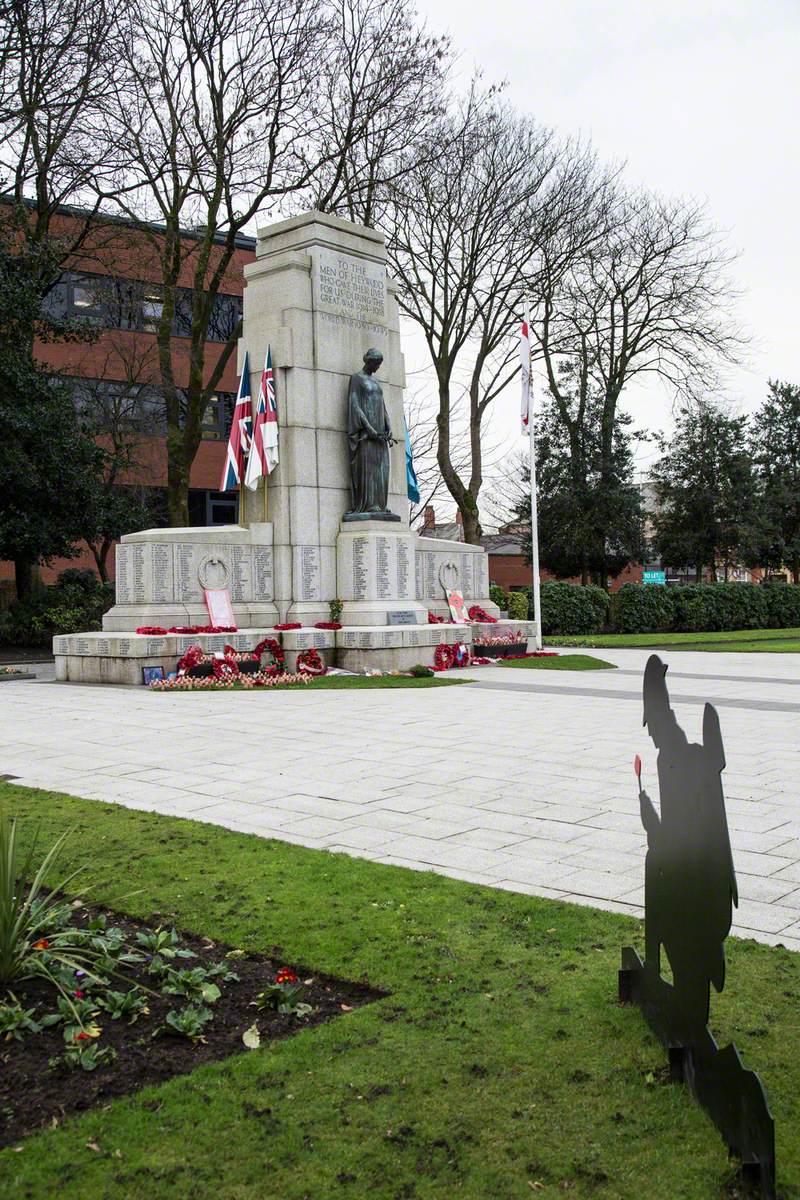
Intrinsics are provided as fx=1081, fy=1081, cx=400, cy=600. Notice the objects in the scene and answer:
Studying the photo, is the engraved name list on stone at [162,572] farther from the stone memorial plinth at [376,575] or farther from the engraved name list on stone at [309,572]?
the stone memorial plinth at [376,575]

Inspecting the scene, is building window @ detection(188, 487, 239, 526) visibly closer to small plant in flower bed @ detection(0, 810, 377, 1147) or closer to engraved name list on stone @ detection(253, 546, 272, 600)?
engraved name list on stone @ detection(253, 546, 272, 600)

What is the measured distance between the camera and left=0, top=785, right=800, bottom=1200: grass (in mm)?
2652

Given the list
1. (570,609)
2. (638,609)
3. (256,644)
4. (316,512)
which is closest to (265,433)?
(316,512)

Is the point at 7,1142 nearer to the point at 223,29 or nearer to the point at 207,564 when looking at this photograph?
the point at 207,564

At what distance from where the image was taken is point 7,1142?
282 centimetres

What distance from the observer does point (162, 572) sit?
1605 cm

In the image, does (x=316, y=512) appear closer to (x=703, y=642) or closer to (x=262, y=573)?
(x=262, y=573)

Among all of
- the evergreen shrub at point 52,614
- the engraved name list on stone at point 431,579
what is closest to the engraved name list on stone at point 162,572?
the engraved name list on stone at point 431,579

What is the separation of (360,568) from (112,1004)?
46.3ft

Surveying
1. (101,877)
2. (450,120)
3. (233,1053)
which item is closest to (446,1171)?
(233,1053)

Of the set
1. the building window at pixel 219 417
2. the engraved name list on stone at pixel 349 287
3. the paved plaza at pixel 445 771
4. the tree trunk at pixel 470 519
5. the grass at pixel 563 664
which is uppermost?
the building window at pixel 219 417

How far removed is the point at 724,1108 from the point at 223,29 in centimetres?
2431

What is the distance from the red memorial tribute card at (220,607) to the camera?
16.4 meters

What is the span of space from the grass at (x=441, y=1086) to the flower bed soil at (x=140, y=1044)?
82 millimetres
